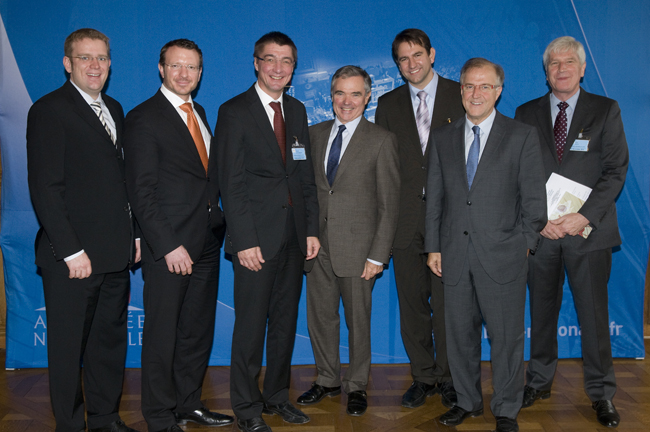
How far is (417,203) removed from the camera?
3.16 metres

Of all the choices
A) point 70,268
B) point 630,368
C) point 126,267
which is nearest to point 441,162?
point 126,267

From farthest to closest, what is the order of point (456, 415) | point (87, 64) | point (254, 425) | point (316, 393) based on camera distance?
point (316, 393), point (456, 415), point (254, 425), point (87, 64)

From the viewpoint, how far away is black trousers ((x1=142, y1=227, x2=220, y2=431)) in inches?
105

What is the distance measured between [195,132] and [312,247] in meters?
0.92

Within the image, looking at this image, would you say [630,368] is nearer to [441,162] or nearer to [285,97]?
[441,162]

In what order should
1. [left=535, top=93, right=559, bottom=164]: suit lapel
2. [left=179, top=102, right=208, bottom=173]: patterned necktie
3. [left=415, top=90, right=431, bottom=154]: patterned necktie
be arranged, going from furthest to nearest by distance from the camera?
1. [left=415, top=90, right=431, bottom=154]: patterned necktie
2. [left=535, top=93, right=559, bottom=164]: suit lapel
3. [left=179, top=102, right=208, bottom=173]: patterned necktie

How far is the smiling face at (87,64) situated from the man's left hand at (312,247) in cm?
→ 140

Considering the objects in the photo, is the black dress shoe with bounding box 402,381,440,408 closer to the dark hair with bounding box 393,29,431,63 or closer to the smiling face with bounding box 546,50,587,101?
the smiling face with bounding box 546,50,587,101

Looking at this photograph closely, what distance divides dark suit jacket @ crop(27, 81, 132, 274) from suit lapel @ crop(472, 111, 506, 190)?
1.85 meters

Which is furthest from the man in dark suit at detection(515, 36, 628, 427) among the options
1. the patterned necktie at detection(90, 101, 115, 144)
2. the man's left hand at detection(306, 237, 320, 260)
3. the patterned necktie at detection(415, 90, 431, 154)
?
the patterned necktie at detection(90, 101, 115, 144)

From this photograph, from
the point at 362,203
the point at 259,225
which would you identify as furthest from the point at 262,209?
the point at 362,203

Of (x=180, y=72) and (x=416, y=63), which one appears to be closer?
(x=180, y=72)

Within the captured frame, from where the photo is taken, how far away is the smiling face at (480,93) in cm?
264

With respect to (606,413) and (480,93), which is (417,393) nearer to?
(606,413)
